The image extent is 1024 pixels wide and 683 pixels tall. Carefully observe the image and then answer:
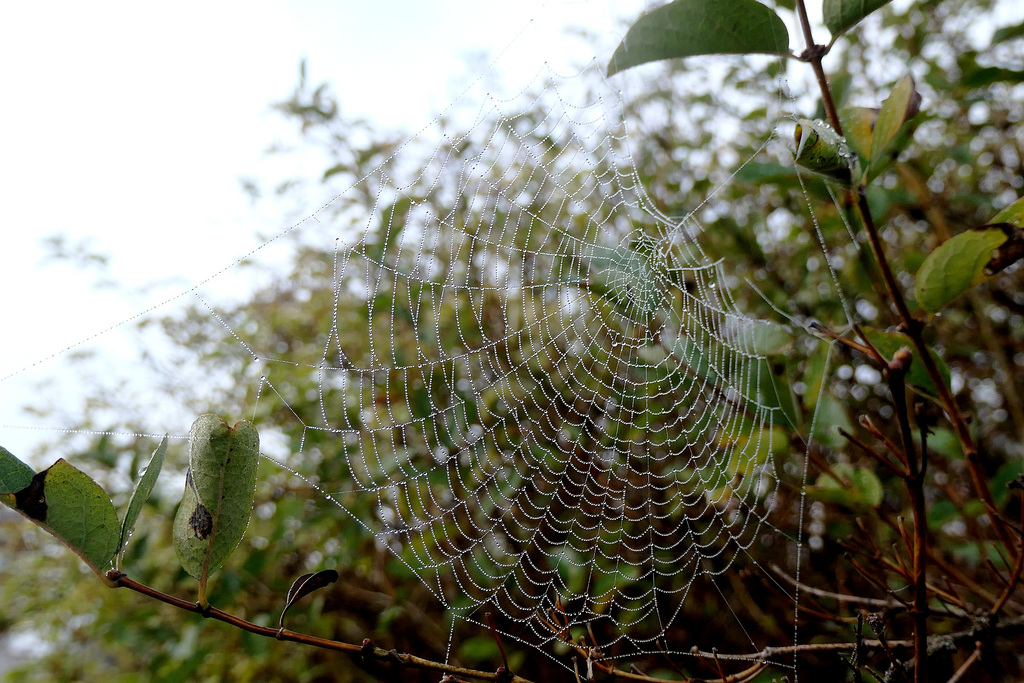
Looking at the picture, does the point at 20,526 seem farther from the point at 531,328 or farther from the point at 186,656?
the point at 531,328

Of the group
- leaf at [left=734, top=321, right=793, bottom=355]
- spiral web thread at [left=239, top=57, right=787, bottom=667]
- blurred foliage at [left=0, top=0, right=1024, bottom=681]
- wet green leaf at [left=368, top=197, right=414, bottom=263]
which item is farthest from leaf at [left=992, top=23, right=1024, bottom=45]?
wet green leaf at [left=368, top=197, right=414, bottom=263]

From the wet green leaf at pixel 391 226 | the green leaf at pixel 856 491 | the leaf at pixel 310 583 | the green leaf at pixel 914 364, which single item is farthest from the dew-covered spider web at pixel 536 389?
the leaf at pixel 310 583

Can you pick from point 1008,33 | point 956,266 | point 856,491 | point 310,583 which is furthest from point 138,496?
point 1008,33

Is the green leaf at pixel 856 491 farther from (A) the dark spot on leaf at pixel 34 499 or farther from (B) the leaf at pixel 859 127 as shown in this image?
(A) the dark spot on leaf at pixel 34 499

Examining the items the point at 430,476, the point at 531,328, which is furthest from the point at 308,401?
the point at 531,328

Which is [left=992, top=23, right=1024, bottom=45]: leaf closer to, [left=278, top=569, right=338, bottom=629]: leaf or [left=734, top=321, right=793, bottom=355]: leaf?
[left=734, top=321, right=793, bottom=355]: leaf

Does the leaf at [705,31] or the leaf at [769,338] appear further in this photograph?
the leaf at [769,338]
